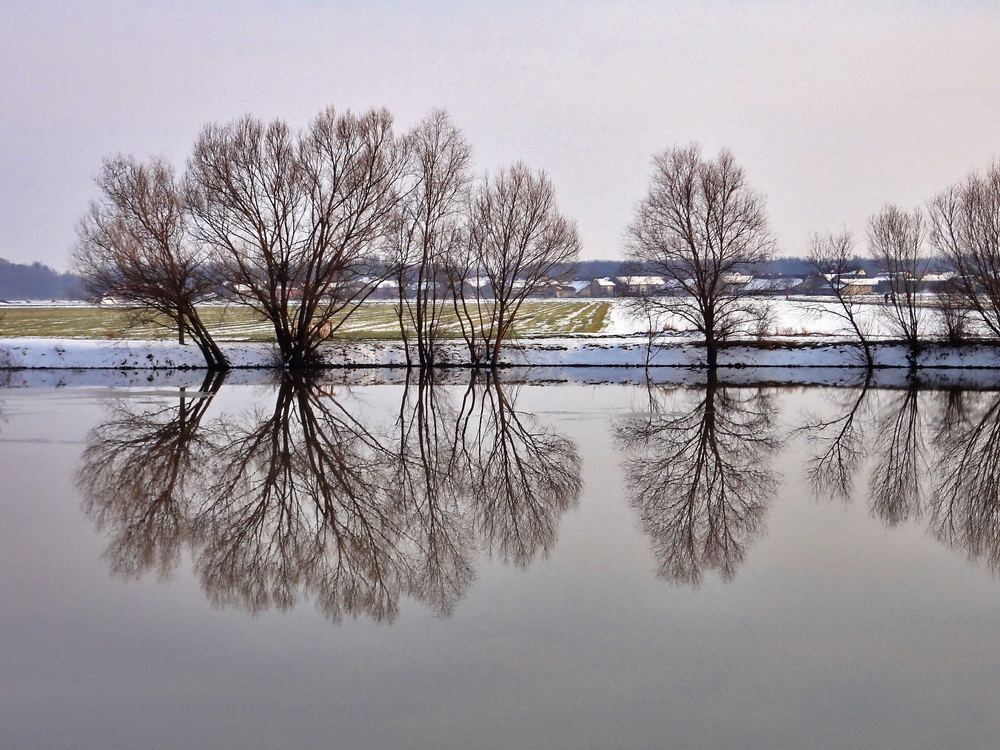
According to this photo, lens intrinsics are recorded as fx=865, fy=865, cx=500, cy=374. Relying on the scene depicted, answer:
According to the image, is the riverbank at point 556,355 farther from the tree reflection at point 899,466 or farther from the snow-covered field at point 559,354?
the tree reflection at point 899,466

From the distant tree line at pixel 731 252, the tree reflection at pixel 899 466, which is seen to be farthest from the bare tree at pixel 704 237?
the tree reflection at pixel 899 466

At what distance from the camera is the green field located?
4659cm

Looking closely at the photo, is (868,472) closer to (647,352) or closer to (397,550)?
(397,550)

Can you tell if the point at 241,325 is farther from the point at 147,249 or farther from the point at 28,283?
the point at 28,283

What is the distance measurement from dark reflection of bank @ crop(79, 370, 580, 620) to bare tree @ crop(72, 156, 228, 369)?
57.4 feet

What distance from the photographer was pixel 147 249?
35531mm

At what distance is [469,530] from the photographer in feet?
33.1

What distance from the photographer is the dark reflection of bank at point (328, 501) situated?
8367 millimetres

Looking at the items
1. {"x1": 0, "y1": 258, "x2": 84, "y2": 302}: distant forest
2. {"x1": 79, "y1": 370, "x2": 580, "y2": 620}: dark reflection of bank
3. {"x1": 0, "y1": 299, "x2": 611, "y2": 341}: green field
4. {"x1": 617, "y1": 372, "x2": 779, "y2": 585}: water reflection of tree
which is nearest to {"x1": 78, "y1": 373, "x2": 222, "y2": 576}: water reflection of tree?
{"x1": 79, "y1": 370, "x2": 580, "y2": 620}: dark reflection of bank

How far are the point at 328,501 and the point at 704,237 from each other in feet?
94.9

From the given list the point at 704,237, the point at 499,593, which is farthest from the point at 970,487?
the point at 704,237

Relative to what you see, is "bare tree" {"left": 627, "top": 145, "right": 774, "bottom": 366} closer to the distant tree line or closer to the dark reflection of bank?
the distant tree line

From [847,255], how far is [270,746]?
40.2 m

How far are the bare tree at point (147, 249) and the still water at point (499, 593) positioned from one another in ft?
66.9
